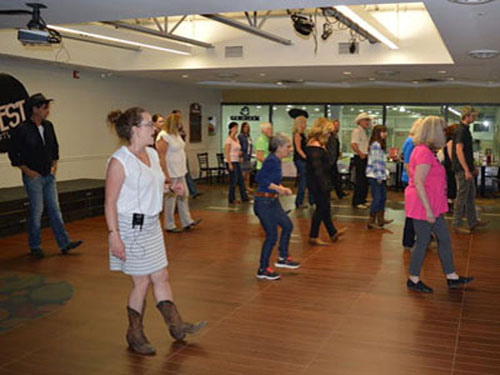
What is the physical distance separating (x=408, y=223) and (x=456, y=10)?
8.29 feet

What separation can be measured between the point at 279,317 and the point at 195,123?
1187cm

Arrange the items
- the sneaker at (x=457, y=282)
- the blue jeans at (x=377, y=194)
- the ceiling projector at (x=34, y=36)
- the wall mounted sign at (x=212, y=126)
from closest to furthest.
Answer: the sneaker at (x=457, y=282)
the ceiling projector at (x=34, y=36)
the blue jeans at (x=377, y=194)
the wall mounted sign at (x=212, y=126)

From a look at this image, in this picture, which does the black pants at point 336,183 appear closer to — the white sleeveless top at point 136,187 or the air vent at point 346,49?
the air vent at point 346,49

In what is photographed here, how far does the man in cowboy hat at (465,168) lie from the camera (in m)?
7.82

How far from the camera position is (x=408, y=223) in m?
6.97

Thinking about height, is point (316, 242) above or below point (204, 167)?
below

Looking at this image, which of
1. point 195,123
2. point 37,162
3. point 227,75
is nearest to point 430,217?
point 37,162

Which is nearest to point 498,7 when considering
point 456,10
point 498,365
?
point 456,10

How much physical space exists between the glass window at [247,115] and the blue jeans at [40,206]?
10926 mm

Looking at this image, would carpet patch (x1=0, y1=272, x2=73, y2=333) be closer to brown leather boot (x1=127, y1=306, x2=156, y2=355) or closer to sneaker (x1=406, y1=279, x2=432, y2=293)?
brown leather boot (x1=127, y1=306, x2=156, y2=355)

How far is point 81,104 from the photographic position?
11.7 m

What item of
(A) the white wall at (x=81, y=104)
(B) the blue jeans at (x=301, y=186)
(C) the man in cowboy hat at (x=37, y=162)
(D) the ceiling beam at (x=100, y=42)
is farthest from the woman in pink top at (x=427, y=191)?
(A) the white wall at (x=81, y=104)

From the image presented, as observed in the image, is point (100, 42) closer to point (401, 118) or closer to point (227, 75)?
point (227, 75)

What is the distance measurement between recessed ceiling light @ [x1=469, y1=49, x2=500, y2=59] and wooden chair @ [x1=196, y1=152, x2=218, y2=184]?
8.28 meters
